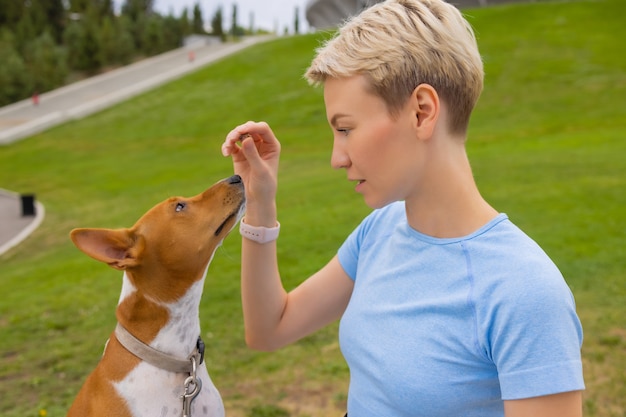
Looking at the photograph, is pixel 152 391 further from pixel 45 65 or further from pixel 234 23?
pixel 234 23

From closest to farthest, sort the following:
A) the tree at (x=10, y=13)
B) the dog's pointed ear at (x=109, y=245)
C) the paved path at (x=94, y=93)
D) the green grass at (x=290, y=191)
A: 1. the dog's pointed ear at (x=109, y=245)
2. the green grass at (x=290, y=191)
3. the paved path at (x=94, y=93)
4. the tree at (x=10, y=13)

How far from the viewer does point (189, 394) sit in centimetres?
246

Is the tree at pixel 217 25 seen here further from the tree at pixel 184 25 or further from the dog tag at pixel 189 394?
the dog tag at pixel 189 394

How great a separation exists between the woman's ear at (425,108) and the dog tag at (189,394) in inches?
56.4

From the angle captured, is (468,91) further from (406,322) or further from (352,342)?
(352,342)

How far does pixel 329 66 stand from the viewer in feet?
5.64

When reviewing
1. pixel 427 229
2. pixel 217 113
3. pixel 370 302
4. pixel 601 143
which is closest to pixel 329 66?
pixel 427 229

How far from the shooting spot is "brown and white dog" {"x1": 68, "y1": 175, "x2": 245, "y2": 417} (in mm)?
2531

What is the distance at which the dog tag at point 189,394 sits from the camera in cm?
244

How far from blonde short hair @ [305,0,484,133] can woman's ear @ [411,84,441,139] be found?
0.08 feet

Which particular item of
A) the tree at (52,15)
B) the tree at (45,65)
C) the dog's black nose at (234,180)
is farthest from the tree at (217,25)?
the dog's black nose at (234,180)

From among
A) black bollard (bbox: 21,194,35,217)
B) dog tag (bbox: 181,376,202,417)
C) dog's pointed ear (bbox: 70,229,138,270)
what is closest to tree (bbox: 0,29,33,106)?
black bollard (bbox: 21,194,35,217)

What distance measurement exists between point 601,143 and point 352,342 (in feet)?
52.4

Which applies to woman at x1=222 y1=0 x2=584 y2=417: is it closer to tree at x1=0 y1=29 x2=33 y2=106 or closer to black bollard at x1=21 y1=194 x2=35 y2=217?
black bollard at x1=21 y1=194 x2=35 y2=217
